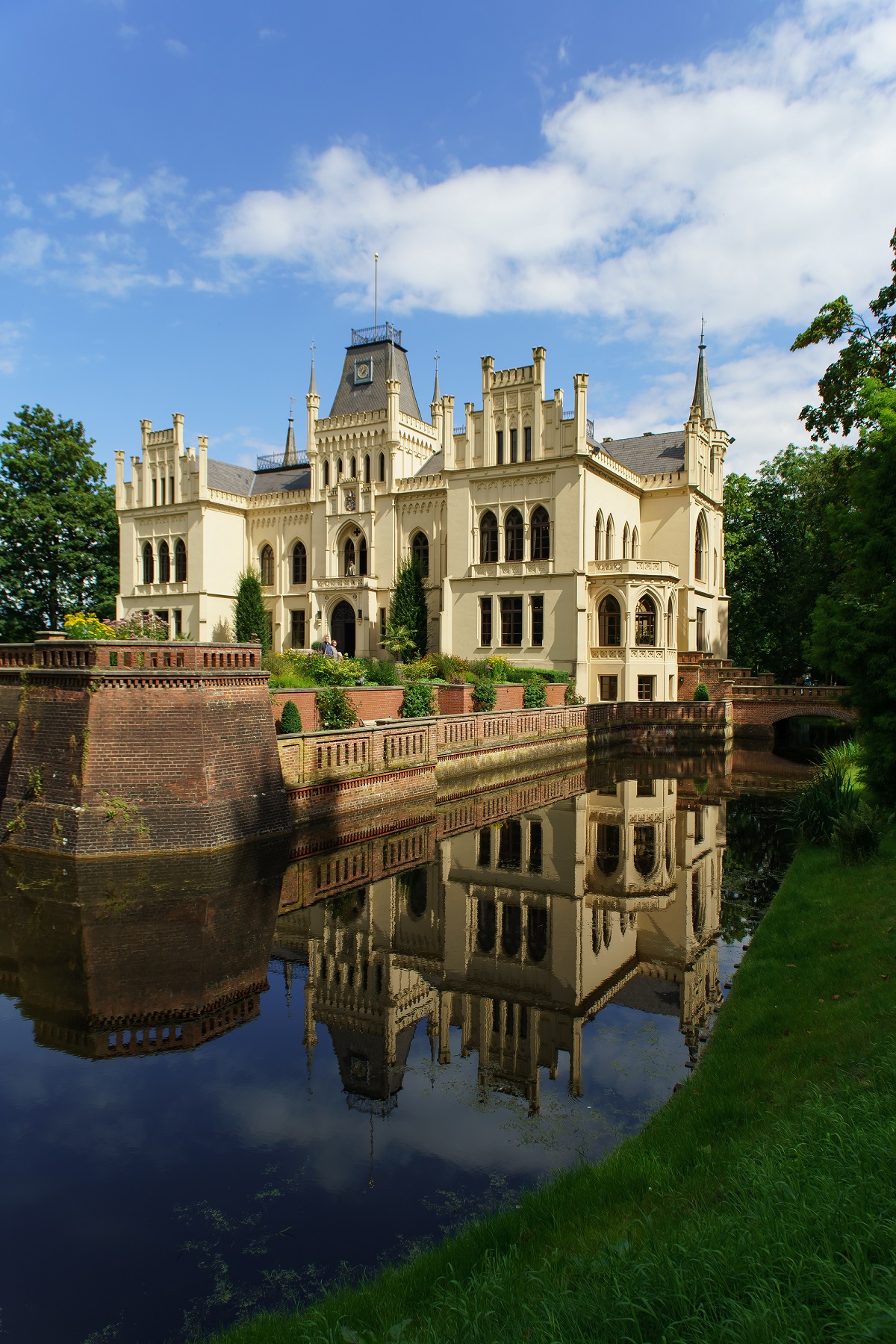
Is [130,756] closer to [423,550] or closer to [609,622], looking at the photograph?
[609,622]

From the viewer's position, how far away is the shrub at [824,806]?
561 inches

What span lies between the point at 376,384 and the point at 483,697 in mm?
22455

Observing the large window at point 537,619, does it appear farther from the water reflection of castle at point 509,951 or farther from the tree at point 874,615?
the tree at point 874,615

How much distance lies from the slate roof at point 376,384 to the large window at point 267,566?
8264 millimetres

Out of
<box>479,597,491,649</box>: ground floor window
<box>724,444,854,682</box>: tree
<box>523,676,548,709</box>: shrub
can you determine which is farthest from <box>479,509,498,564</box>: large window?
<box>724,444,854,682</box>: tree

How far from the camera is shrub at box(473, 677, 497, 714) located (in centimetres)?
2819

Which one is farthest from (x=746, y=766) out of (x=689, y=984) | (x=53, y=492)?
(x=53, y=492)

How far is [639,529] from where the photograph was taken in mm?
42000

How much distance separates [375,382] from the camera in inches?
1711

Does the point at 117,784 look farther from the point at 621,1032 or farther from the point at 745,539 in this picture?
the point at 745,539

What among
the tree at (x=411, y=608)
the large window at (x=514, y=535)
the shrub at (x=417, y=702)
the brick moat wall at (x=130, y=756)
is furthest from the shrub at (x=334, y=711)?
the large window at (x=514, y=535)

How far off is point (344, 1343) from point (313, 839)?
12.8 meters

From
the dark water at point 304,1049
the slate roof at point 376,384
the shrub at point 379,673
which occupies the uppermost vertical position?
the slate roof at point 376,384

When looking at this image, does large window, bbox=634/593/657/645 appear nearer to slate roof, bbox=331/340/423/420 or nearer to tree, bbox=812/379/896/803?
slate roof, bbox=331/340/423/420
